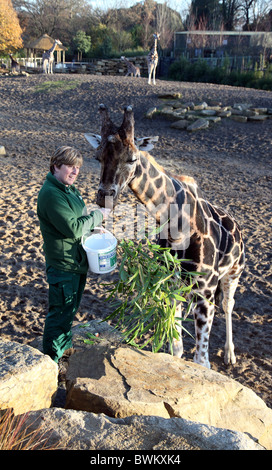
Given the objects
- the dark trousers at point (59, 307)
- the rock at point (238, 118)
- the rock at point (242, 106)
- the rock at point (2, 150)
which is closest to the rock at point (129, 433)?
the dark trousers at point (59, 307)

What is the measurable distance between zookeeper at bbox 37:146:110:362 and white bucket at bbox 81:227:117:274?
4.0 inches

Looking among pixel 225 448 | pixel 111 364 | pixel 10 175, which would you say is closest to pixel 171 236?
pixel 111 364

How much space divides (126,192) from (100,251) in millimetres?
6502

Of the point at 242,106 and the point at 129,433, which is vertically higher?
the point at 242,106

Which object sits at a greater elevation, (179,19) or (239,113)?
(179,19)

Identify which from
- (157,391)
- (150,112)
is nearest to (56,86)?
(150,112)

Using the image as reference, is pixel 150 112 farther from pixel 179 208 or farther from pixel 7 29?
pixel 7 29

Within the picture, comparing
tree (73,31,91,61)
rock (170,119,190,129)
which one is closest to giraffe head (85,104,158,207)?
rock (170,119,190,129)

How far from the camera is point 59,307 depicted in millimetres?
3289

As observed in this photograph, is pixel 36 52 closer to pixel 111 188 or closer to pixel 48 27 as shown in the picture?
pixel 48 27

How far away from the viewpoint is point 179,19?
45406 millimetres

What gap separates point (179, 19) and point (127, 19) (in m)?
5.77

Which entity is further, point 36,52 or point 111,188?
point 36,52
